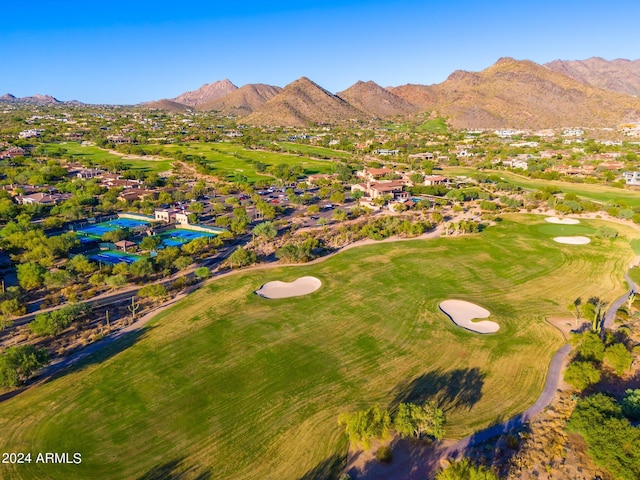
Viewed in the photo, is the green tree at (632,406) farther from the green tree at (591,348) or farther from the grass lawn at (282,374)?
the green tree at (591,348)

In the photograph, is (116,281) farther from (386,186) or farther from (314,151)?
(314,151)

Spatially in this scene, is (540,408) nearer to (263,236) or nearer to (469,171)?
(263,236)

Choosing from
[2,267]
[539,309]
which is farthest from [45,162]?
[539,309]

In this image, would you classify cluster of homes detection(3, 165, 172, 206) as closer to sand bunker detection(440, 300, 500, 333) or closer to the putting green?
sand bunker detection(440, 300, 500, 333)

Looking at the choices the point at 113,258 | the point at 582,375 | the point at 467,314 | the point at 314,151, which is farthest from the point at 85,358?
the point at 314,151

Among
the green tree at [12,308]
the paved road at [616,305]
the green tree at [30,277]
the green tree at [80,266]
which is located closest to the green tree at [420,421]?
the paved road at [616,305]
